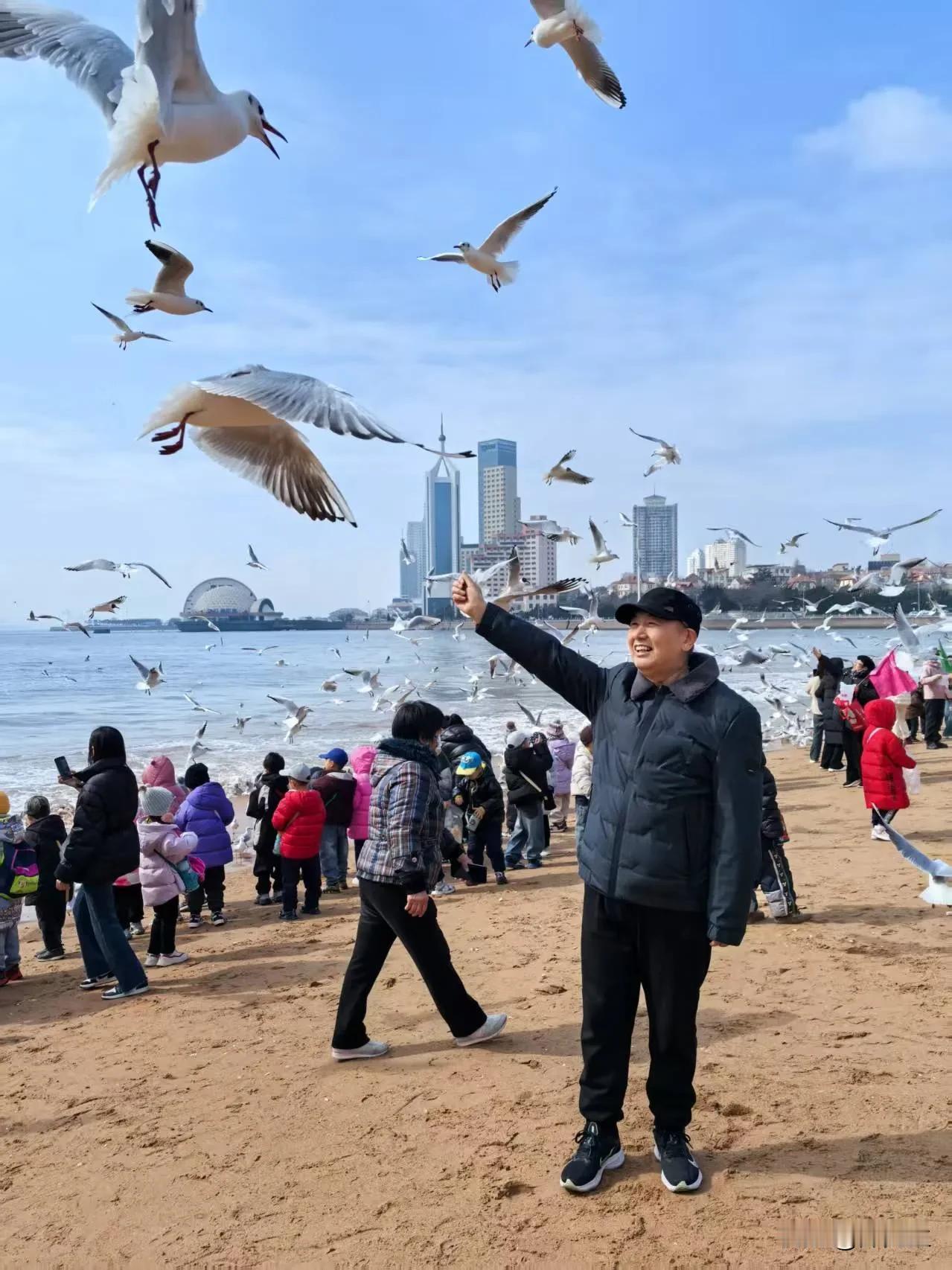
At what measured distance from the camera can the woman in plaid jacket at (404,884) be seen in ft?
12.6

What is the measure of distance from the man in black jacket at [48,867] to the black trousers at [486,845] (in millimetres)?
3118

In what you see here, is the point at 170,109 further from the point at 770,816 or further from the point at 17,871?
the point at 770,816

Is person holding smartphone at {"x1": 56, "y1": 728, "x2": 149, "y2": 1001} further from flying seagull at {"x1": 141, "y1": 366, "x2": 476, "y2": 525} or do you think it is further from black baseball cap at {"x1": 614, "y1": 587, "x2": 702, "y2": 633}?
black baseball cap at {"x1": 614, "y1": 587, "x2": 702, "y2": 633}

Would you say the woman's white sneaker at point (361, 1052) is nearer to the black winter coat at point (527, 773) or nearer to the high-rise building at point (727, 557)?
the black winter coat at point (527, 773)

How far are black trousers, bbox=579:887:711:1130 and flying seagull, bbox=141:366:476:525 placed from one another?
4.95 feet

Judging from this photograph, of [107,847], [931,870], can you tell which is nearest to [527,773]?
[107,847]

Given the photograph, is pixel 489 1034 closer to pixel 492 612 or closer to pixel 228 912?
pixel 492 612

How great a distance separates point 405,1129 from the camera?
11.3ft

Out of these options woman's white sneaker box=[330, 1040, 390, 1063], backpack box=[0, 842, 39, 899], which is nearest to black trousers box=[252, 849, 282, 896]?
backpack box=[0, 842, 39, 899]

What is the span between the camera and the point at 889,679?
11383 millimetres

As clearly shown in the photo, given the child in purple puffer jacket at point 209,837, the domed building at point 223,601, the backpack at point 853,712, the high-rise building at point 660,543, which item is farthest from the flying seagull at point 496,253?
the domed building at point 223,601

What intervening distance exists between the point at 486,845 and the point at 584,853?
4.91 m

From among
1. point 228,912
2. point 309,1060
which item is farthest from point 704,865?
point 228,912

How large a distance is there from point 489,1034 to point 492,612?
219 centimetres
